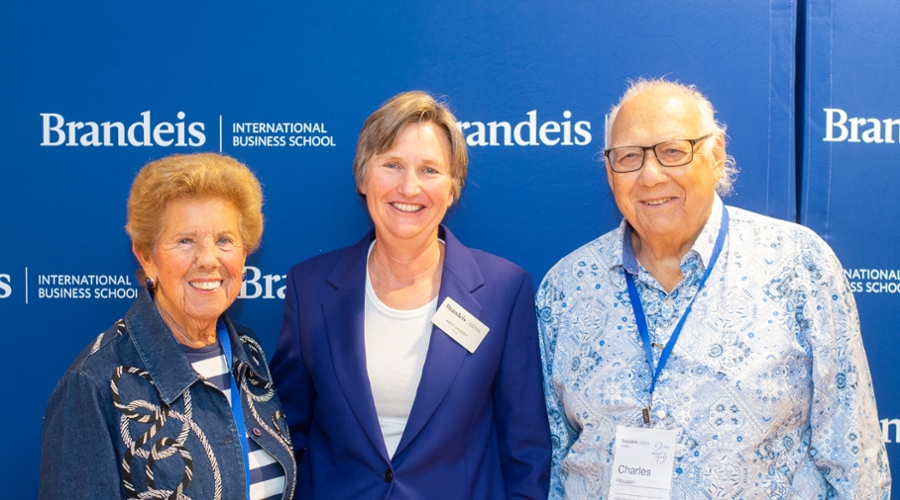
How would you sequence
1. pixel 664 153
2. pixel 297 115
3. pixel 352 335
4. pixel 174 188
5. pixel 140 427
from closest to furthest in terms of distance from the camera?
1. pixel 140 427
2. pixel 174 188
3. pixel 664 153
4. pixel 352 335
5. pixel 297 115

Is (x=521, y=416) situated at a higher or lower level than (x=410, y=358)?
lower

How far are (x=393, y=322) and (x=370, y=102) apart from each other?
94 cm

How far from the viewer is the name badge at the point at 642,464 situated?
1889 millimetres

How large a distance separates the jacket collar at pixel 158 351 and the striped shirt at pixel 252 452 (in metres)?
0.08

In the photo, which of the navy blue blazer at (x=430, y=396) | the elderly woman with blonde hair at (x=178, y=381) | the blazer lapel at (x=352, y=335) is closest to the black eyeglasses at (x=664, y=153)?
the navy blue blazer at (x=430, y=396)

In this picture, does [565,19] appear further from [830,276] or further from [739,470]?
[739,470]

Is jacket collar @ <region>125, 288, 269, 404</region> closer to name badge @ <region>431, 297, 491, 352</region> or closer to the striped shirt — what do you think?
the striped shirt

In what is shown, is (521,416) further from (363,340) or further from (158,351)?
(158,351)

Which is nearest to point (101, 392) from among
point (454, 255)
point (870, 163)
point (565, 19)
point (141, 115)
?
point (454, 255)

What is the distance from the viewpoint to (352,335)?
2.11m

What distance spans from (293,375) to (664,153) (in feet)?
4.27

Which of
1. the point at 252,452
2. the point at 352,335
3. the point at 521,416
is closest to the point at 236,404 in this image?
the point at 252,452

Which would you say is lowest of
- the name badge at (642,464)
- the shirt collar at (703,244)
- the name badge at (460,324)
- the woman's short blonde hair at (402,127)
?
the name badge at (642,464)

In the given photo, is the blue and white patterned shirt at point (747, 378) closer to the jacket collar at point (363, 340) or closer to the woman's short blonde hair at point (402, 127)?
the jacket collar at point (363, 340)
